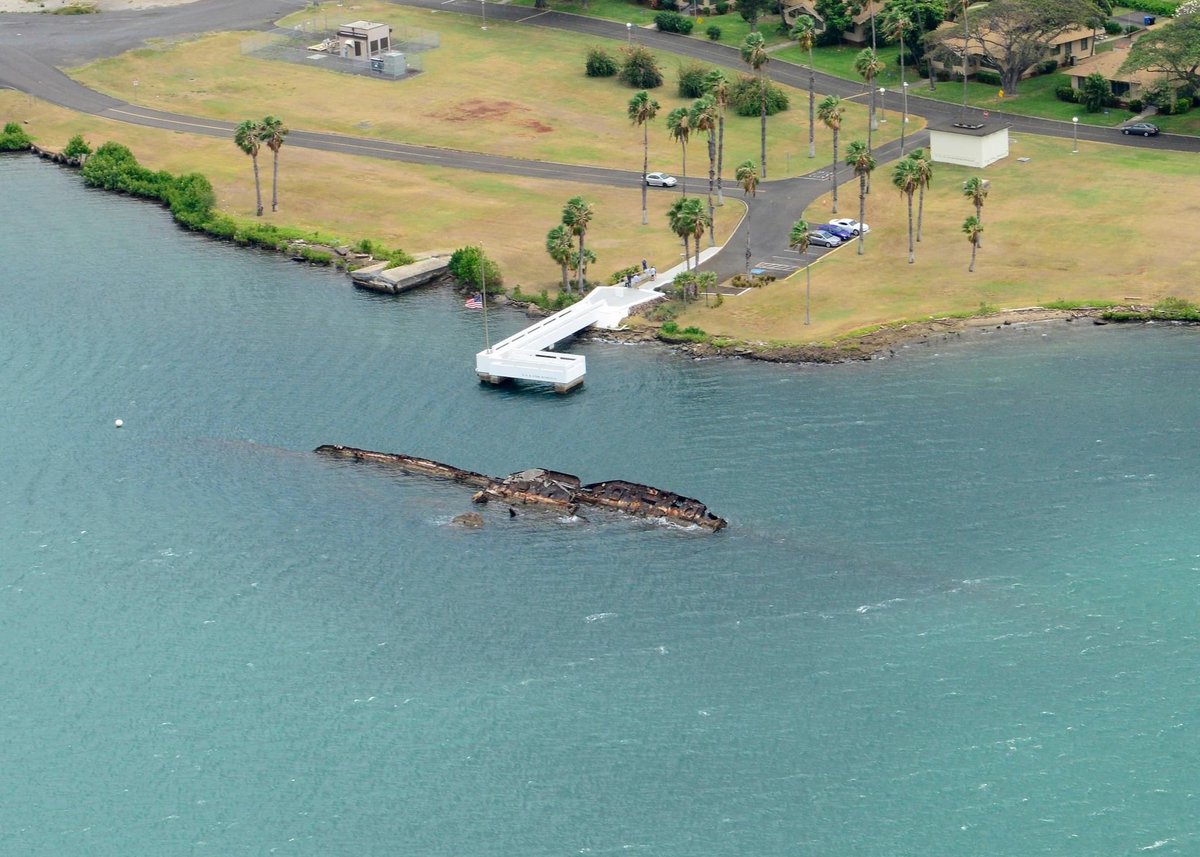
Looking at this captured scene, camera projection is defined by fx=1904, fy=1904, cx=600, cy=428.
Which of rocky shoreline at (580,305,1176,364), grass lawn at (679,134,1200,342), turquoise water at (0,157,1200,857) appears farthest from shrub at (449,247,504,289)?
grass lawn at (679,134,1200,342)

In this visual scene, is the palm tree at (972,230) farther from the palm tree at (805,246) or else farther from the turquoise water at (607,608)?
the palm tree at (805,246)

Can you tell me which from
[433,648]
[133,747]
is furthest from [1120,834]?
[133,747]

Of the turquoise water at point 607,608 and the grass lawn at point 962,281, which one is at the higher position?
the grass lawn at point 962,281

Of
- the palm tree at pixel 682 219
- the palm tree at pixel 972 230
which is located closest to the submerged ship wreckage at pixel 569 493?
the palm tree at pixel 682 219

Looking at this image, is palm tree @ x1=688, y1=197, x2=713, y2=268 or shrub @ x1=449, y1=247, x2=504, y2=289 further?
shrub @ x1=449, y1=247, x2=504, y2=289

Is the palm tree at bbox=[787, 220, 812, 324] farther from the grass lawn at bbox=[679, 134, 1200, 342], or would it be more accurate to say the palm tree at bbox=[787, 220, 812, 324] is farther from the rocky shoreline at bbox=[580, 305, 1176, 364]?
the rocky shoreline at bbox=[580, 305, 1176, 364]

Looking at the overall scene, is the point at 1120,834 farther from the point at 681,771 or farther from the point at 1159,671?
the point at 681,771
